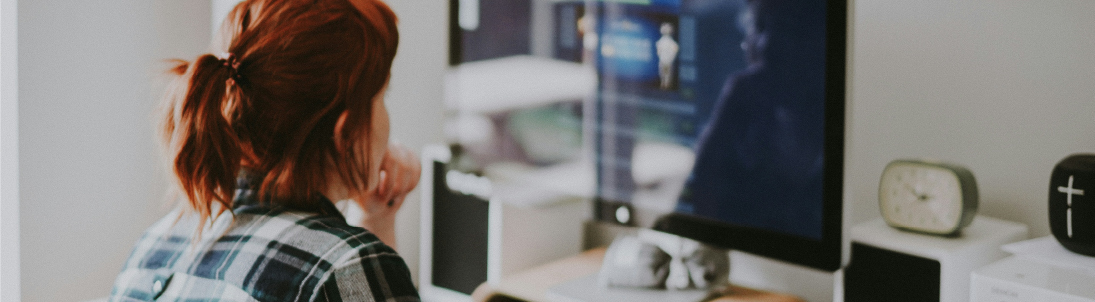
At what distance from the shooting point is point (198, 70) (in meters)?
1.03

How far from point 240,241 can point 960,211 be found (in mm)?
1071

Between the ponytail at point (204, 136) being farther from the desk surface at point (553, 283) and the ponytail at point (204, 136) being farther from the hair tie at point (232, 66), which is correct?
the desk surface at point (553, 283)

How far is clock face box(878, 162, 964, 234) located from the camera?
52.7 inches

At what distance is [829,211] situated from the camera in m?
1.29

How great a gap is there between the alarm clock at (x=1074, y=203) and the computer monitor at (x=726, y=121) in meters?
0.32

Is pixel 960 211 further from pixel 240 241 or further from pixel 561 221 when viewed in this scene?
pixel 240 241

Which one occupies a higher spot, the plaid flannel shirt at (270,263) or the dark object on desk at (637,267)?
the plaid flannel shirt at (270,263)

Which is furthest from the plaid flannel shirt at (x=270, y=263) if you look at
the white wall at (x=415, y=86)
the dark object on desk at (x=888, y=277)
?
the white wall at (x=415, y=86)

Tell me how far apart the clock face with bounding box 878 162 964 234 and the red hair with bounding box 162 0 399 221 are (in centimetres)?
87

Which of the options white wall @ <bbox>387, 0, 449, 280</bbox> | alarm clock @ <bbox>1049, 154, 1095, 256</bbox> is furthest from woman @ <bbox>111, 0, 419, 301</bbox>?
white wall @ <bbox>387, 0, 449, 280</bbox>

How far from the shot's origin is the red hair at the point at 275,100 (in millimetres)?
1033

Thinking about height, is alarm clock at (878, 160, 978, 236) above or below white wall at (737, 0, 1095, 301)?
below

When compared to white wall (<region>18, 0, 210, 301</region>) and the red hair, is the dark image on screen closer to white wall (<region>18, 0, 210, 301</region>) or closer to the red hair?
the red hair

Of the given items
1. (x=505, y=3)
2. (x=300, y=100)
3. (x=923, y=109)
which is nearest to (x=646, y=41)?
(x=505, y=3)
